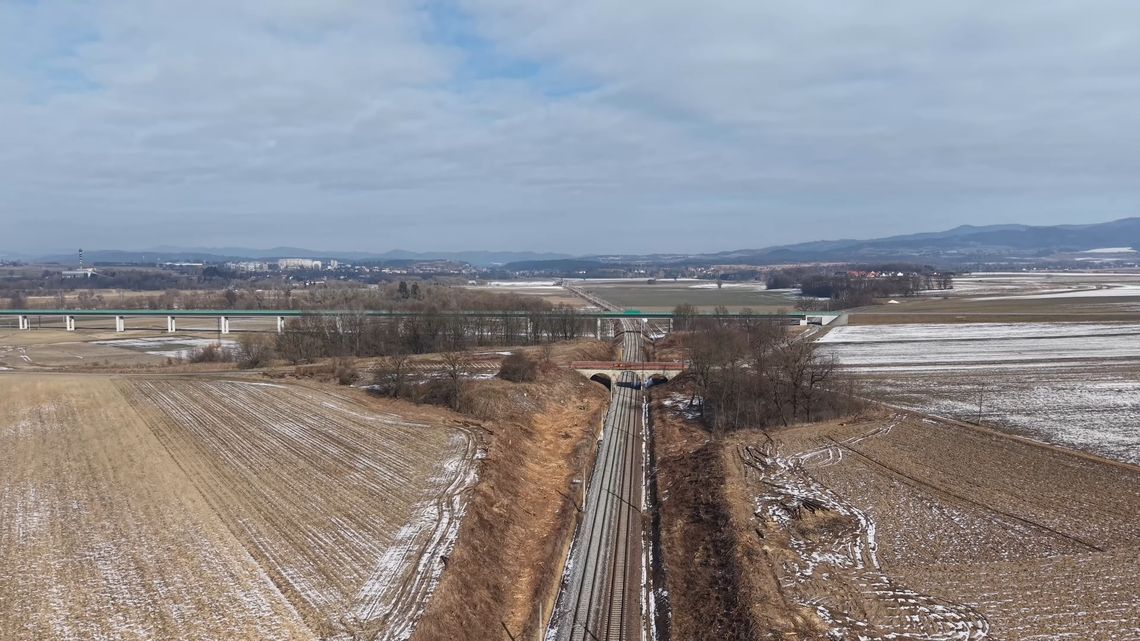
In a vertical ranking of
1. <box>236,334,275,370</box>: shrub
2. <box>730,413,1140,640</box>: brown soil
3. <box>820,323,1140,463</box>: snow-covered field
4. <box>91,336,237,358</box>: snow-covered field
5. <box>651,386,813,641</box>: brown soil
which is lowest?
<box>651,386,813,641</box>: brown soil

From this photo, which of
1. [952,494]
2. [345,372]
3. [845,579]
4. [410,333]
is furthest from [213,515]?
[410,333]

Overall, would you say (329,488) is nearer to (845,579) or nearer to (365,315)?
(845,579)

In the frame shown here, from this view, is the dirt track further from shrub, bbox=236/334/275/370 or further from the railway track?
shrub, bbox=236/334/275/370

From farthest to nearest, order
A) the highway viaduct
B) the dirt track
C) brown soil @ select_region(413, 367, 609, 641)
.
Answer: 1. the highway viaduct
2. brown soil @ select_region(413, 367, 609, 641)
3. the dirt track

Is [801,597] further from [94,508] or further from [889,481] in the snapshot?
[94,508]

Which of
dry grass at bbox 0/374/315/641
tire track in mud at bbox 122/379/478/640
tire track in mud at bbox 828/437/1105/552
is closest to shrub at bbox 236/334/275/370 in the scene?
tire track in mud at bbox 122/379/478/640

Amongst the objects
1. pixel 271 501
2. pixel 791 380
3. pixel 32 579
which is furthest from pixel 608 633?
pixel 791 380
